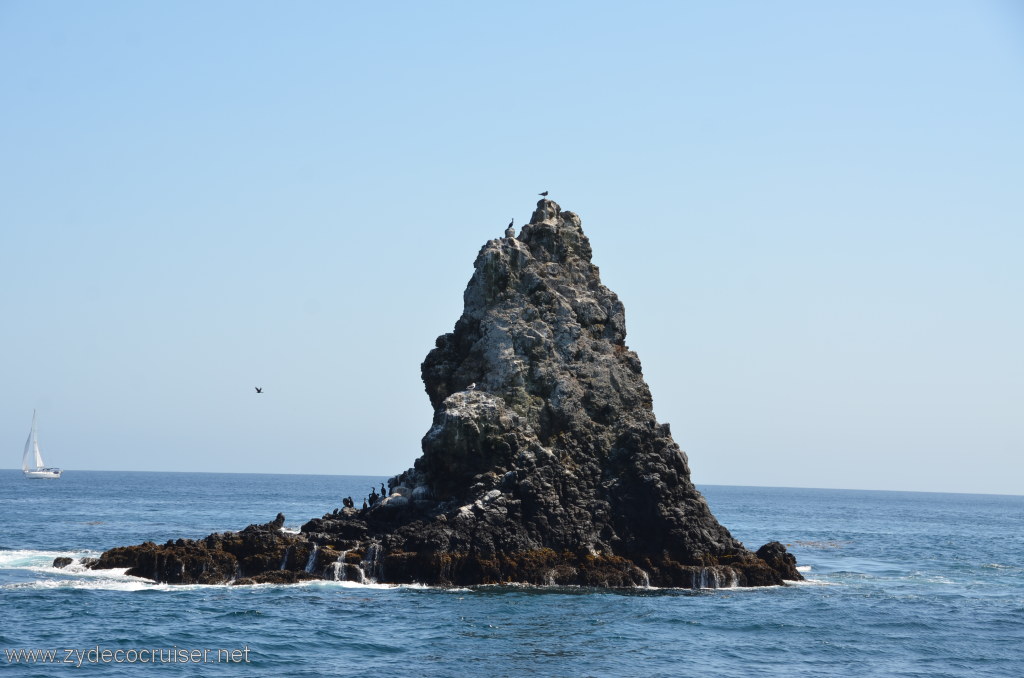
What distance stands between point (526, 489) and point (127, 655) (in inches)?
926

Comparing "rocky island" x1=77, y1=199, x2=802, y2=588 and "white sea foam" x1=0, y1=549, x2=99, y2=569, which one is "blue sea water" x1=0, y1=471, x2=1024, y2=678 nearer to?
"white sea foam" x1=0, y1=549, x2=99, y2=569

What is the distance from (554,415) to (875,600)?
19499 millimetres

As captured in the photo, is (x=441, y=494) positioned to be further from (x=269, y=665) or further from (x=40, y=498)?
(x=40, y=498)

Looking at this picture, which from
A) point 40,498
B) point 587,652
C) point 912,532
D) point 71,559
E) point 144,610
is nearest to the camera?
point 587,652

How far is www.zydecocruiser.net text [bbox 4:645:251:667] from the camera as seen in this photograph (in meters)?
38.3

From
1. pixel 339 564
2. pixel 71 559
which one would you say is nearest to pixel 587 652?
pixel 339 564

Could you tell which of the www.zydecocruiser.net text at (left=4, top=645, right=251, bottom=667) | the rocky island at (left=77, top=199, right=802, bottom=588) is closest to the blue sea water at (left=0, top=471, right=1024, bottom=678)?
the www.zydecocruiser.net text at (left=4, top=645, right=251, bottom=667)

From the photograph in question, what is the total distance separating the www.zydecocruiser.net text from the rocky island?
14.5m

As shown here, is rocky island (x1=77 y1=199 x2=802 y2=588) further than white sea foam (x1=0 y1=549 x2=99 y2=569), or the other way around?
white sea foam (x1=0 y1=549 x2=99 y2=569)

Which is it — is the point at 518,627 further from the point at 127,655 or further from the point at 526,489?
the point at 127,655

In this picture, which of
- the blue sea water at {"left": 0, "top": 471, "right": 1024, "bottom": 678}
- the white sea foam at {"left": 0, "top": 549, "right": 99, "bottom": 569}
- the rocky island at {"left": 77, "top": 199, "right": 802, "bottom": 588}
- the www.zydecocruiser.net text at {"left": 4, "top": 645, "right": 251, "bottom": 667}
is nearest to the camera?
the www.zydecocruiser.net text at {"left": 4, "top": 645, "right": 251, "bottom": 667}

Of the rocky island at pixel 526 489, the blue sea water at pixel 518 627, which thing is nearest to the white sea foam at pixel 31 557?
the blue sea water at pixel 518 627

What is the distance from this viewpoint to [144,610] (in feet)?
153

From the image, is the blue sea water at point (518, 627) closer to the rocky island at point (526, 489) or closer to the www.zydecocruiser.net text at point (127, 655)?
the www.zydecocruiser.net text at point (127, 655)
